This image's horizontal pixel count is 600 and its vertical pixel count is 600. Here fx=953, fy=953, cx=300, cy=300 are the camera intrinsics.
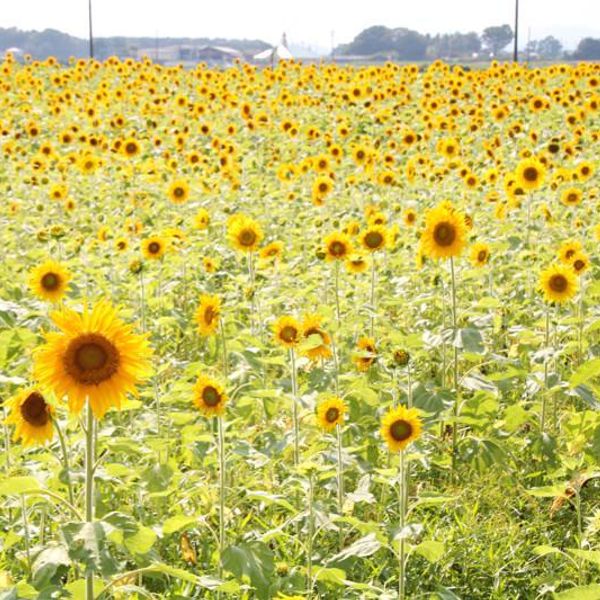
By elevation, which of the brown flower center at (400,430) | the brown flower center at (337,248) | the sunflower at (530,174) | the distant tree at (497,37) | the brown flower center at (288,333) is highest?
the distant tree at (497,37)

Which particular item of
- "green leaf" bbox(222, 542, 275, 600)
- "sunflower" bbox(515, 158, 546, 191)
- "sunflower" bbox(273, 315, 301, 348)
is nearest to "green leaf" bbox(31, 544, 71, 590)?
"green leaf" bbox(222, 542, 275, 600)

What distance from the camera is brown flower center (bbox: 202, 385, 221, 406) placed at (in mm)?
2852

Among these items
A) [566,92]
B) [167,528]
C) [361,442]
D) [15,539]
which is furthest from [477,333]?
[566,92]

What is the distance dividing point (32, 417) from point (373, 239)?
227 cm

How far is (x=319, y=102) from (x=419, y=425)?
1128 centimetres

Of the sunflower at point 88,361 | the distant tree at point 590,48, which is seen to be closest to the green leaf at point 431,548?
the sunflower at point 88,361

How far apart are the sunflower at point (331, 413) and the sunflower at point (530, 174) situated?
2802mm

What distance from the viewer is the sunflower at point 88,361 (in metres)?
1.96

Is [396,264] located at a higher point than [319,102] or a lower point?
lower

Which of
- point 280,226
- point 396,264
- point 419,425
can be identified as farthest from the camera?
point 280,226

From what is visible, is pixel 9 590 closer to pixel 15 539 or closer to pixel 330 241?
pixel 15 539

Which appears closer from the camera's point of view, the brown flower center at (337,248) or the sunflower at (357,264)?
the brown flower center at (337,248)

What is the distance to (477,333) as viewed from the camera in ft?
11.6

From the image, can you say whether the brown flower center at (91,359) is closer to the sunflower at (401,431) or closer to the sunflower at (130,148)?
the sunflower at (401,431)
